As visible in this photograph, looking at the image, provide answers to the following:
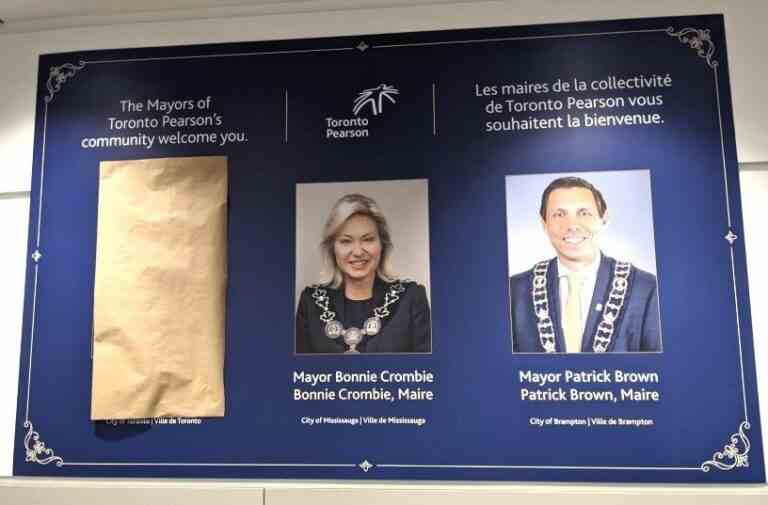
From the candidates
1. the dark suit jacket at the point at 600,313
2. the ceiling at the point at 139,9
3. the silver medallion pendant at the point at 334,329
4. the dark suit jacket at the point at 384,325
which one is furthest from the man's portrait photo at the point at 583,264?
the ceiling at the point at 139,9

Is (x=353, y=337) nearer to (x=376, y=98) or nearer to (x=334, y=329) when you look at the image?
(x=334, y=329)

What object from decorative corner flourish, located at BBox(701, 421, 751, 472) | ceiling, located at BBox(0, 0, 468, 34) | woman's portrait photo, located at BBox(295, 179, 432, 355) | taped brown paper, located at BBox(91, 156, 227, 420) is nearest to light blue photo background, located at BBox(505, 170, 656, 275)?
woman's portrait photo, located at BBox(295, 179, 432, 355)

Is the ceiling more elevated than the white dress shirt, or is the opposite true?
the ceiling

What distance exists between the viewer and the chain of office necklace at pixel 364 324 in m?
2.19

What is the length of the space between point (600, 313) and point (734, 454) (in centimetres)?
60

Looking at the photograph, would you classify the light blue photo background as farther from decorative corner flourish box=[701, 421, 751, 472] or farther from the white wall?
decorative corner flourish box=[701, 421, 751, 472]

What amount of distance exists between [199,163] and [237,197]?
0.63 ft

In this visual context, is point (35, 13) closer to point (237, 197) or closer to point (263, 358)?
point (237, 197)

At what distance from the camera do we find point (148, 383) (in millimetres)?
2211

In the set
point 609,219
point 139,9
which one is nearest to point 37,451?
point 139,9

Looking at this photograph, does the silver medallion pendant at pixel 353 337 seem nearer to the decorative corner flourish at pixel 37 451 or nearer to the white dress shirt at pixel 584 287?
the white dress shirt at pixel 584 287

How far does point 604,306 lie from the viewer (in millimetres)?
2121

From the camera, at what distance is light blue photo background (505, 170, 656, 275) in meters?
2.14

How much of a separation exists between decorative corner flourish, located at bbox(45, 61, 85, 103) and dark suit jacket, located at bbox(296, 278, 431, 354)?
127cm
